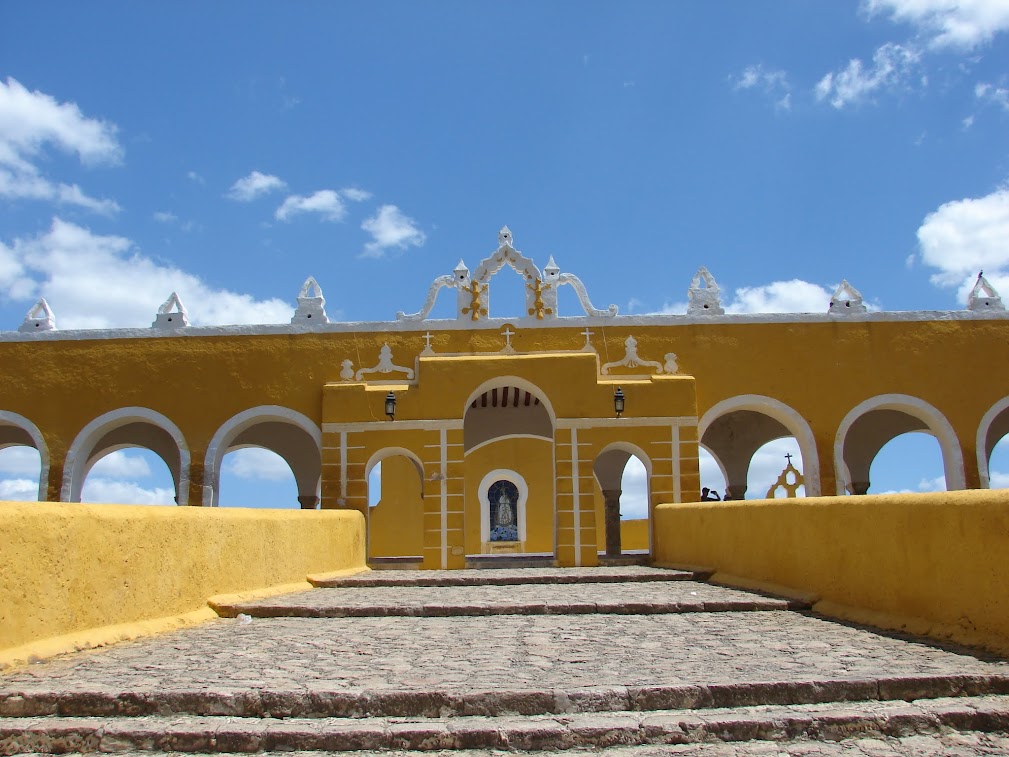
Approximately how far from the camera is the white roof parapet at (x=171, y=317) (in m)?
14.2

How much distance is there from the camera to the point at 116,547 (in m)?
5.32

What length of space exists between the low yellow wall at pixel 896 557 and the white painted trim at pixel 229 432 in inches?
297

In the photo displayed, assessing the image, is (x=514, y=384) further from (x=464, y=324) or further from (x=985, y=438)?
(x=985, y=438)

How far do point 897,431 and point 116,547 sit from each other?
14.4 meters

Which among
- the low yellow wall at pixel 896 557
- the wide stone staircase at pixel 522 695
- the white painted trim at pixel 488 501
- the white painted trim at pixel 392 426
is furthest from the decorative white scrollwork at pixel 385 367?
the wide stone staircase at pixel 522 695

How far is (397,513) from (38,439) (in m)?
7.66

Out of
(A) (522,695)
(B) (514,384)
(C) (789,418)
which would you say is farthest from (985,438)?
(A) (522,695)

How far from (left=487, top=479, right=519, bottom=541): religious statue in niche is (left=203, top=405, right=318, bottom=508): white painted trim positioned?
6810 mm

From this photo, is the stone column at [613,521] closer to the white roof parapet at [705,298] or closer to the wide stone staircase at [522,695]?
the white roof parapet at [705,298]

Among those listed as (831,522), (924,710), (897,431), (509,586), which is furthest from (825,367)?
(924,710)

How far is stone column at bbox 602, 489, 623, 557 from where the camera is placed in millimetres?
16531

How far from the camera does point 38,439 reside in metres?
13.9

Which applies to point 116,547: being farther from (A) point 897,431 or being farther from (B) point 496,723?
(A) point 897,431

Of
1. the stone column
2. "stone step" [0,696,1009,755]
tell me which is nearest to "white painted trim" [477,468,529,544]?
the stone column
